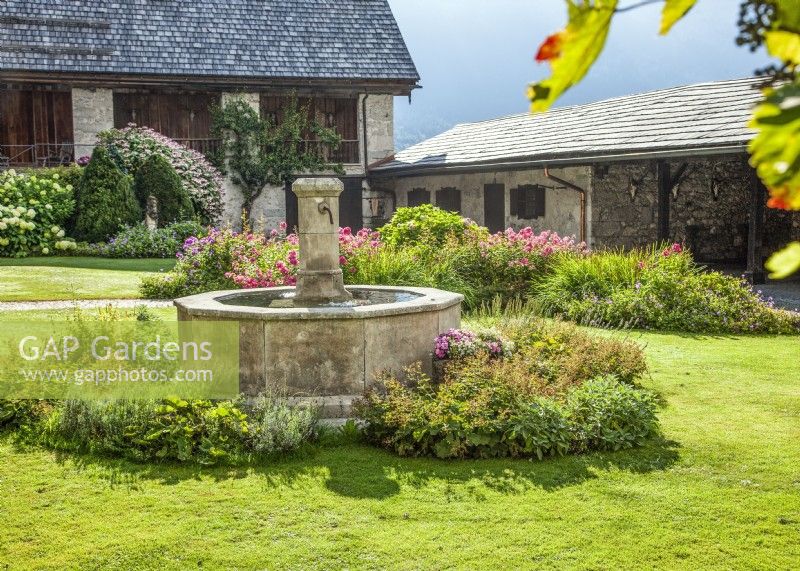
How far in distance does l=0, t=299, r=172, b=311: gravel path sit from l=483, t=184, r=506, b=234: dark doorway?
33.2 ft

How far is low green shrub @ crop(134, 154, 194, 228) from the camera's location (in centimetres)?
2119

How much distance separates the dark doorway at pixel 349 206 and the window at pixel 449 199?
324cm

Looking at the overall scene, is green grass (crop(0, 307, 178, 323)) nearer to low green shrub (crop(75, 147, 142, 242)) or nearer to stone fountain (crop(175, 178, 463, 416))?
stone fountain (crop(175, 178, 463, 416))

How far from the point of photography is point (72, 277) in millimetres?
15641

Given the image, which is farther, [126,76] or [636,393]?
[126,76]

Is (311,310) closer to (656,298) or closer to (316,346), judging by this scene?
(316,346)

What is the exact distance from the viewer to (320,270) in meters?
9.12

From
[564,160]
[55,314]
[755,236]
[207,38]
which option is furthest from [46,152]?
[755,236]

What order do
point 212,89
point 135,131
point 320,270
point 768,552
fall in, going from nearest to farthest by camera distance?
point 768,552 → point 320,270 → point 135,131 → point 212,89

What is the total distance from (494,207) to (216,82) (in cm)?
901

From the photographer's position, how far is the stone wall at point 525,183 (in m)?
19.4

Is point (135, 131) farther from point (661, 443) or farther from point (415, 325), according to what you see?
point (661, 443)

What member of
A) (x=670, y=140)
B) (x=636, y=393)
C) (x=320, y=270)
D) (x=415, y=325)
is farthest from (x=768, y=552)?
(x=670, y=140)

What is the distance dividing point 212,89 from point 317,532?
21641mm
